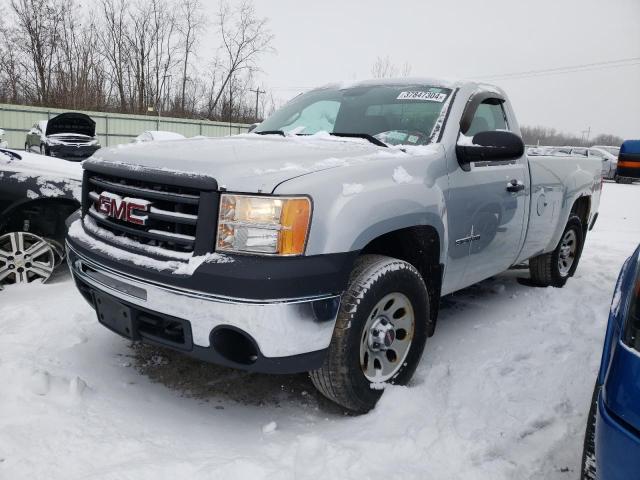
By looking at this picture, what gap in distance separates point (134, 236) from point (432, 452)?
5.63 ft

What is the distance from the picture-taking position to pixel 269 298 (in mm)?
2076

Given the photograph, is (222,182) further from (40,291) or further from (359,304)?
(40,291)

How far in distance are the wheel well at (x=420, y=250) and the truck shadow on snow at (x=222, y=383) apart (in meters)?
0.87

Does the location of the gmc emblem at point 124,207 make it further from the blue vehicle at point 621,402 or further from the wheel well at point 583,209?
the wheel well at point 583,209

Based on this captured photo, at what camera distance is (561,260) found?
5160 mm

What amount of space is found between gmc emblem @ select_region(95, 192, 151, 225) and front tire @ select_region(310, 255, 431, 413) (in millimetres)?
1009

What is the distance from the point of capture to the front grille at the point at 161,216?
2.22m

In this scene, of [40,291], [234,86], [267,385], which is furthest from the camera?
[234,86]

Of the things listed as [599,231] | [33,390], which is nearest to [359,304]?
[33,390]

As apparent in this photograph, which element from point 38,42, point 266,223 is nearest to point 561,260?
point 266,223

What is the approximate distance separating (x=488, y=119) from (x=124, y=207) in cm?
264

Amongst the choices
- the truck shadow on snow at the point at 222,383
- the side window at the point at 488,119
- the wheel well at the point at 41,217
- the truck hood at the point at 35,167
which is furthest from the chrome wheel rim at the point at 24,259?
the side window at the point at 488,119

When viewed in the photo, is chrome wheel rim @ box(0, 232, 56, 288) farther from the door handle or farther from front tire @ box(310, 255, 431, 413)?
the door handle

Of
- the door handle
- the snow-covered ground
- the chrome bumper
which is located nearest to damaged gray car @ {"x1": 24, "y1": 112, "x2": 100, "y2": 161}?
the snow-covered ground
